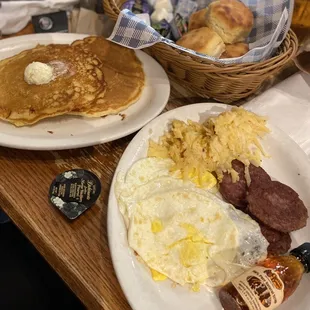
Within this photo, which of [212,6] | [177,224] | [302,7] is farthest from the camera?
[302,7]

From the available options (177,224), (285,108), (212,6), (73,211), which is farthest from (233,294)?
(212,6)

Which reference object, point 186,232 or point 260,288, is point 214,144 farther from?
point 260,288

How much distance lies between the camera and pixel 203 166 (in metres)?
1.16

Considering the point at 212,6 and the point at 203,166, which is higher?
the point at 212,6

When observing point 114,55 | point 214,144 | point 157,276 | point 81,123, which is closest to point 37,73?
point 81,123

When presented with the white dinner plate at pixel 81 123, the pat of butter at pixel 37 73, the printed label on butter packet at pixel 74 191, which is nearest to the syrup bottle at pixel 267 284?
the printed label on butter packet at pixel 74 191

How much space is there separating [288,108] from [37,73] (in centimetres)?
81

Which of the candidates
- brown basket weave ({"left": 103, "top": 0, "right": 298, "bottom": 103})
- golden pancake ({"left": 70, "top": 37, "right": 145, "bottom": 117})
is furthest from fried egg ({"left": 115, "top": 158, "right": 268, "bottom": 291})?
brown basket weave ({"left": 103, "top": 0, "right": 298, "bottom": 103})

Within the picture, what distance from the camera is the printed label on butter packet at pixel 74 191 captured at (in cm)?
109

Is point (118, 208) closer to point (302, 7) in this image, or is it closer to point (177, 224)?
point (177, 224)

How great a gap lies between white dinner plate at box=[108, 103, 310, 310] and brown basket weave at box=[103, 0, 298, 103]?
85 millimetres

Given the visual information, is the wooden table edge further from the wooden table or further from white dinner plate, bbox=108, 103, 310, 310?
white dinner plate, bbox=108, 103, 310, 310

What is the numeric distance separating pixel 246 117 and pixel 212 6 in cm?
42

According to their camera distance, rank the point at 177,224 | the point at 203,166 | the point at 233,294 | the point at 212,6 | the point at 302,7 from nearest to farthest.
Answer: the point at 233,294 < the point at 177,224 < the point at 203,166 < the point at 212,6 < the point at 302,7
